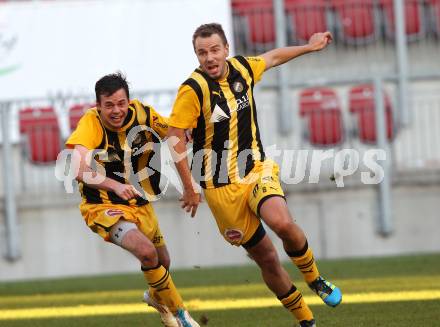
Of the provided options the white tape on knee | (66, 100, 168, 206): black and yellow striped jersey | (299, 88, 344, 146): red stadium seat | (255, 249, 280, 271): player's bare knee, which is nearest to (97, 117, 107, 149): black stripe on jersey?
(66, 100, 168, 206): black and yellow striped jersey

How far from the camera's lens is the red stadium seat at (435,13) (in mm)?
17562

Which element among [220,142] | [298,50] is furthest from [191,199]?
[298,50]

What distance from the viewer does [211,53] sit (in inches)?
314

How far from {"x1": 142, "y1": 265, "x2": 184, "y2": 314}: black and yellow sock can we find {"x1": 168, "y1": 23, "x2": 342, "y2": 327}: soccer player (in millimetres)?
588

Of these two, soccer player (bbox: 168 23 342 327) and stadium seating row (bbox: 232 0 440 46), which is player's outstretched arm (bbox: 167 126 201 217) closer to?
soccer player (bbox: 168 23 342 327)

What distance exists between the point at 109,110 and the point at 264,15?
370 inches

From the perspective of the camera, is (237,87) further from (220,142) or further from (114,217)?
(114,217)

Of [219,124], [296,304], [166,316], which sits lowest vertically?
[166,316]

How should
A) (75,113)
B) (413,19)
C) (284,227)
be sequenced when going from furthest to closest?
(413,19) → (75,113) → (284,227)

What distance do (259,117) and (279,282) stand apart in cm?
782

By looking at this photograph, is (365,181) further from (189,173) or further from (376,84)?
(189,173)

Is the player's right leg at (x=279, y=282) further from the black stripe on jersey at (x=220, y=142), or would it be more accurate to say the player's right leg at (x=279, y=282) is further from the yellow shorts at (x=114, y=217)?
the yellow shorts at (x=114, y=217)

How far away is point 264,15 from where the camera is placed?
56.7 feet

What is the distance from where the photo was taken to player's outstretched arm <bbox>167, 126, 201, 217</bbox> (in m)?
7.93
